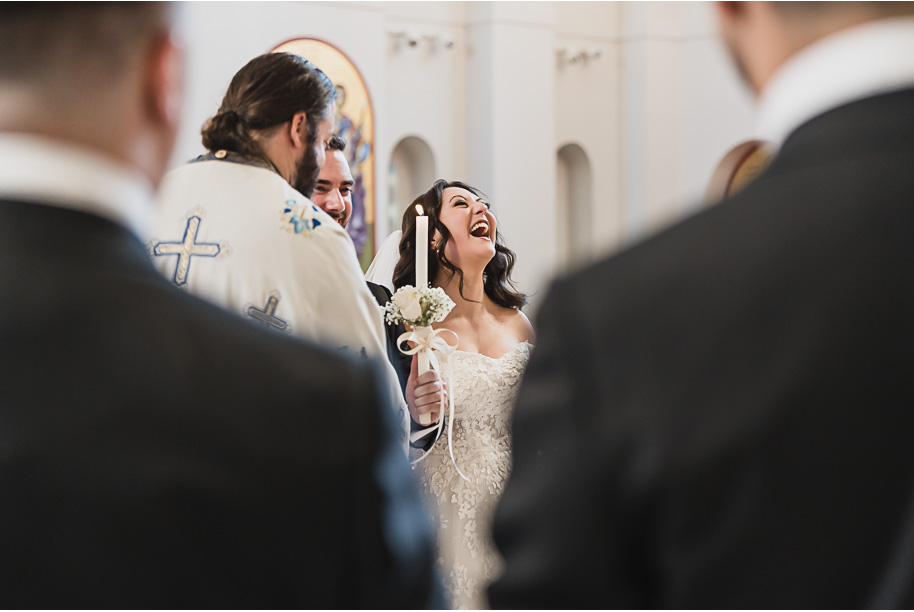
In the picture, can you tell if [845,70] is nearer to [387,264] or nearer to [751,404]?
[751,404]

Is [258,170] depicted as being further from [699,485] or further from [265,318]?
[699,485]

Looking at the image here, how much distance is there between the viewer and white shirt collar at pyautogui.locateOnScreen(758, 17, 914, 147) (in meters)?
1.04

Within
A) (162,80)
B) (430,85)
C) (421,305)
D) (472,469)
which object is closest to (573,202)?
(430,85)

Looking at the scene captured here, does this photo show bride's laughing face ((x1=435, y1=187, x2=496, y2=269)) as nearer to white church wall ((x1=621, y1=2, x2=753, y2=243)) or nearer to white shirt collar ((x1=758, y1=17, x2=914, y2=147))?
white shirt collar ((x1=758, y1=17, x2=914, y2=147))

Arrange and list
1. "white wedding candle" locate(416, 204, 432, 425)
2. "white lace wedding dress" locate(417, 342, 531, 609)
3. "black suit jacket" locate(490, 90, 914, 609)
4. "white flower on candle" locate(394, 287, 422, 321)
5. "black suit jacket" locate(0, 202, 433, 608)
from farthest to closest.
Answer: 1. "white lace wedding dress" locate(417, 342, 531, 609)
2. "white flower on candle" locate(394, 287, 422, 321)
3. "white wedding candle" locate(416, 204, 432, 425)
4. "black suit jacket" locate(0, 202, 433, 608)
5. "black suit jacket" locate(490, 90, 914, 609)

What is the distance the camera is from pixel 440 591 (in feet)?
4.30

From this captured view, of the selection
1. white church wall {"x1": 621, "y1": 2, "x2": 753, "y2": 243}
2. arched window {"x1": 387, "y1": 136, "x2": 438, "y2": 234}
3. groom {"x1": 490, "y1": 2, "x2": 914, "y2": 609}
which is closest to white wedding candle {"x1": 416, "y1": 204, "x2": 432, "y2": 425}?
groom {"x1": 490, "y1": 2, "x2": 914, "y2": 609}

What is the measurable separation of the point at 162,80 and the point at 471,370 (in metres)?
4.26

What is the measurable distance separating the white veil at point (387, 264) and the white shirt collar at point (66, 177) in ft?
15.0

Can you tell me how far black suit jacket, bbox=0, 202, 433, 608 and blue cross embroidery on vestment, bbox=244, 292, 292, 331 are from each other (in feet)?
4.99

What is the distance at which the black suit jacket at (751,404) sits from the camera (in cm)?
102

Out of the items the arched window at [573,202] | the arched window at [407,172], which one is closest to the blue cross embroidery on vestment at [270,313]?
the arched window at [407,172]

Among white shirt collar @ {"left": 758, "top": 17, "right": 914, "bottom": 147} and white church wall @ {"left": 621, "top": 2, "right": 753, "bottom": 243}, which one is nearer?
white shirt collar @ {"left": 758, "top": 17, "right": 914, "bottom": 147}

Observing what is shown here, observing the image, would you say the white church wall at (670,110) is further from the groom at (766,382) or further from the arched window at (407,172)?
the groom at (766,382)
